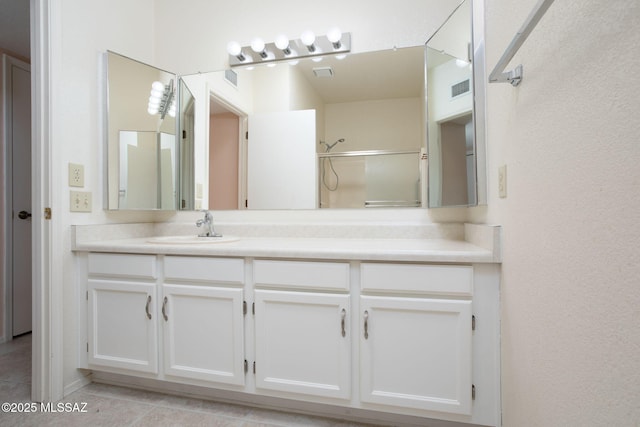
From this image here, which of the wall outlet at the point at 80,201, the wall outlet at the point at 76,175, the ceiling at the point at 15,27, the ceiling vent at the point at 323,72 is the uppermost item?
the ceiling at the point at 15,27

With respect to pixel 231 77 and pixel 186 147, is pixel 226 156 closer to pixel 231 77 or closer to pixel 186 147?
pixel 186 147

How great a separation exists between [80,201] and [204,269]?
843 millimetres

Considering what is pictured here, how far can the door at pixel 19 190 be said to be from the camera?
2443 mm

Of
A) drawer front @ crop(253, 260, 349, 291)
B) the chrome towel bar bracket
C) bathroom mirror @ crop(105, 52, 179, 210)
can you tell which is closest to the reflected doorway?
bathroom mirror @ crop(105, 52, 179, 210)

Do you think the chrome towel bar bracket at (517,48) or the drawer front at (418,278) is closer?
the chrome towel bar bracket at (517,48)

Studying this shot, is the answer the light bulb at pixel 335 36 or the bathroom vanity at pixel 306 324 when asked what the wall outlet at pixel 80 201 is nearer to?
the bathroom vanity at pixel 306 324

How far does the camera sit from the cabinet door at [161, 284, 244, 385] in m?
1.40

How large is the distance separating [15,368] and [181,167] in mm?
1573

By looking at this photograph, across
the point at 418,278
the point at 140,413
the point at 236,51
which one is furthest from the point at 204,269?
the point at 236,51

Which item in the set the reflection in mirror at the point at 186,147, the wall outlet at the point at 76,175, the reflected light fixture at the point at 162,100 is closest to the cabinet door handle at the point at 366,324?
the reflection in mirror at the point at 186,147

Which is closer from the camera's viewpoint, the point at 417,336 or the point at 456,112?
the point at 417,336

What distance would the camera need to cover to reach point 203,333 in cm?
144

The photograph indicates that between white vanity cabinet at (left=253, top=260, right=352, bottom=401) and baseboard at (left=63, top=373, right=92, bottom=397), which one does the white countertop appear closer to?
white vanity cabinet at (left=253, top=260, right=352, bottom=401)

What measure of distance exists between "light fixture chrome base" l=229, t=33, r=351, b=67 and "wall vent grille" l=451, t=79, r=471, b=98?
689 mm
